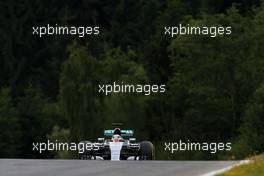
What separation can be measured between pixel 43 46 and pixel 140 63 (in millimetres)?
14171

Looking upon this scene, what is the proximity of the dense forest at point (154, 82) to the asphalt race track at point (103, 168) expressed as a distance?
38675mm

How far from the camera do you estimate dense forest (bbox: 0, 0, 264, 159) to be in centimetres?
6359

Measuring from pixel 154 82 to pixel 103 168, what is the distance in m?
60.9

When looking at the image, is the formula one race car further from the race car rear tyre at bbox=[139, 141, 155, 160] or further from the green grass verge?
the green grass verge

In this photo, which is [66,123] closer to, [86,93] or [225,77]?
[86,93]

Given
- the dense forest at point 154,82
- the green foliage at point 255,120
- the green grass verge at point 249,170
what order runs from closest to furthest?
the green grass verge at point 249,170 → the green foliage at point 255,120 → the dense forest at point 154,82

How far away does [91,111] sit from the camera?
6406 cm

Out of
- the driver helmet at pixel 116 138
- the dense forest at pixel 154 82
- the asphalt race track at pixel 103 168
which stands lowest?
the asphalt race track at pixel 103 168

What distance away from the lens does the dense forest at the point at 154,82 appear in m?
63.6

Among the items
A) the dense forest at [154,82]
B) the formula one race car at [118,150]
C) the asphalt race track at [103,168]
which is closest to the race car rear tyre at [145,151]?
the formula one race car at [118,150]

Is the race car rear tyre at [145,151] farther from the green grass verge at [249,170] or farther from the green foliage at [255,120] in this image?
the green foliage at [255,120]

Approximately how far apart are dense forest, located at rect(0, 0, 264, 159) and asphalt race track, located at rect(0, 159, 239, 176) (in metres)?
38.7

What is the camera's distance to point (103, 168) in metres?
13.7

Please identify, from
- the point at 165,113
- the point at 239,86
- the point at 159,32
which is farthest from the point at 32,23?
the point at 239,86
